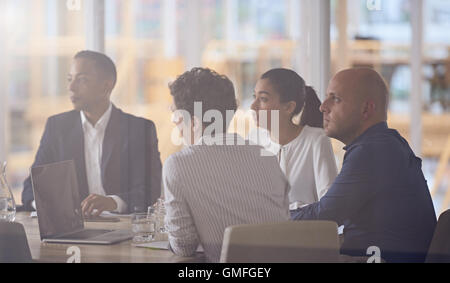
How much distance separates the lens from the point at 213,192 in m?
2.10

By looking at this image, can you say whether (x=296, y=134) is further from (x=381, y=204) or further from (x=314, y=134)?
(x=381, y=204)

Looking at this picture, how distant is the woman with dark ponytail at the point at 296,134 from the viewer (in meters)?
3.09

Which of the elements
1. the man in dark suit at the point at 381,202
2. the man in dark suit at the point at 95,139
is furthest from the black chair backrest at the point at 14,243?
the man in dark suit at the point at 95,139

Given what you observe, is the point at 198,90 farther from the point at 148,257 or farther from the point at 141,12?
the point at 141,12

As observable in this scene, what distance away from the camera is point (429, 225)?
2.42m

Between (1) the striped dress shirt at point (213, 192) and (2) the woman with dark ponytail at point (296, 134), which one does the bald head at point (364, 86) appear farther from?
(1) the striped dress shirt at point (213, 192)

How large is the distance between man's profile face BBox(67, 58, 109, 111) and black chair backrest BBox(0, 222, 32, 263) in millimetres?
1632

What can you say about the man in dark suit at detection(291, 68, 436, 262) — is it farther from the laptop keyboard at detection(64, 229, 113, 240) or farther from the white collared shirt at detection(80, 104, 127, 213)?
the white collared shirt at detection(80, 104, 127, 213)

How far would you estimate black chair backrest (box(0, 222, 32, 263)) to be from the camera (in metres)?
2.03

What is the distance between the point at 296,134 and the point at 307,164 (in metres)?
0.17

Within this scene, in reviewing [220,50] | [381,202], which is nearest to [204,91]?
[381,202]

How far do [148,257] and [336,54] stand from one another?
3127mm

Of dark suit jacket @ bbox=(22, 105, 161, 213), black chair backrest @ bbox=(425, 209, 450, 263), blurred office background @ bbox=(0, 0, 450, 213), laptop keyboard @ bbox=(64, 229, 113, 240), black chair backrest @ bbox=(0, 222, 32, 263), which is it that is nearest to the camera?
black chair backrest @ bbox=(0, 222, 32, 263)

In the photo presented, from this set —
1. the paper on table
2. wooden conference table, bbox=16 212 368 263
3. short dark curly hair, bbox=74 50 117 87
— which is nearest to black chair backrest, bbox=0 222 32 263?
wooden conference table, bbox=16 212 368 263
